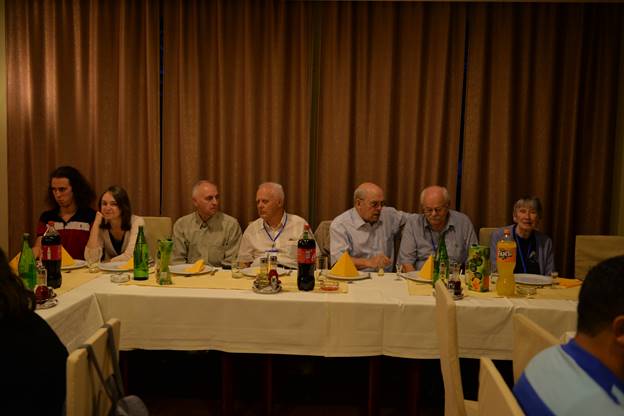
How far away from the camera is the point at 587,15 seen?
415cm

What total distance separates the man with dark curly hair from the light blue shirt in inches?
123

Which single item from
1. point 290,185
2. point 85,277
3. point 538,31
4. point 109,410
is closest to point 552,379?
point 109,410

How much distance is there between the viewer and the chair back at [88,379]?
1324mm

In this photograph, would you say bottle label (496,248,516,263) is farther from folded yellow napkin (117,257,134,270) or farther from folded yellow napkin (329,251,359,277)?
folded yellow napkin (117,257,134,270)

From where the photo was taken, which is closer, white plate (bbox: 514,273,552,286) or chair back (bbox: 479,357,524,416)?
chair back (bbox: 479,357,524,416)

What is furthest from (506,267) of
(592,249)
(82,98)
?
(82,98)

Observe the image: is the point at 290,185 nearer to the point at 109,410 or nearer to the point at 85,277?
the point at 85,277

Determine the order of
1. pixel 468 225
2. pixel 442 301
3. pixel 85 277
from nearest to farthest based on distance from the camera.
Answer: pixel 442 301 → pixel 85 277 → pixel 468 225

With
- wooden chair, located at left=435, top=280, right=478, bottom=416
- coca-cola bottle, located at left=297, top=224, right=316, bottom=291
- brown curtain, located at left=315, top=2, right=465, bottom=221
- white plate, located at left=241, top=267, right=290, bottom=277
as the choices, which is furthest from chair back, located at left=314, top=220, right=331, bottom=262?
wooden chair, located at left=435, top=280, right=478, bottom=416

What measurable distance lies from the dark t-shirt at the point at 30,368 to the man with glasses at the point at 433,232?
245cm

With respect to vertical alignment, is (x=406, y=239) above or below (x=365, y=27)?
below

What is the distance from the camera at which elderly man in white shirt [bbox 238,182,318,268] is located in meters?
3.72

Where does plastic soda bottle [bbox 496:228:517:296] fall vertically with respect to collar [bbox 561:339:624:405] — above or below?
below

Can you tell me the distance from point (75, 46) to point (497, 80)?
123 inches
